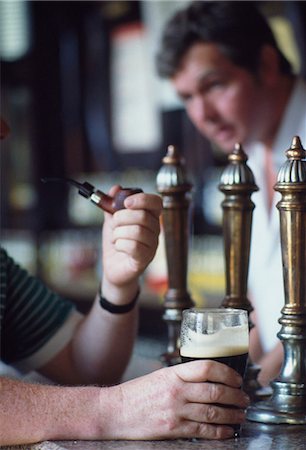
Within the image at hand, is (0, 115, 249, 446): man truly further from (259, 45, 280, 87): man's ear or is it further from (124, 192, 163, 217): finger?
(259, 45, 280, 87): man's ear

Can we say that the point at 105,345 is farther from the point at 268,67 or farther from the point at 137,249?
the point at 268,67

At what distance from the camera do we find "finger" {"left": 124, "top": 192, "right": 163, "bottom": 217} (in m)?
1.54

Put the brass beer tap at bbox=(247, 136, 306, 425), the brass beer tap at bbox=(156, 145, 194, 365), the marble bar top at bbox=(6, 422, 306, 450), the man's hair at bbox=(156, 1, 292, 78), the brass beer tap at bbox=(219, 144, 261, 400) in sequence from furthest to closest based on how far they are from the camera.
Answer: the man's hair at bbox=(156, 1, 292, 78)
the brass beer tap at bbox=(156, 145, 194, 365)
the brass beer tap at bbox=(219, 144, 261, 400)
the brass beer tap at bbox=(247, 136, 306, 425)
the marble bar top at bbox=(6, 422, 306, 450)

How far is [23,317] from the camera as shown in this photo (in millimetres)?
1943

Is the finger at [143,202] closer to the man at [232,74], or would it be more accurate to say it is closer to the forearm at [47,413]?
the forearm at [47,413]

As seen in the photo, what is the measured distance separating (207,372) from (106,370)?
66cm

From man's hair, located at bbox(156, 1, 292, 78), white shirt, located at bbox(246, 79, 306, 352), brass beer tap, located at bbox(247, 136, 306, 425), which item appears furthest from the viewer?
man's hair, located at bbox(156, 1, 292, 78)

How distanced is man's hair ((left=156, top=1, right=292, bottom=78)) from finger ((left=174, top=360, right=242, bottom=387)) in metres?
1.56

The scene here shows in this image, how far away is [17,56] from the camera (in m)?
5.73

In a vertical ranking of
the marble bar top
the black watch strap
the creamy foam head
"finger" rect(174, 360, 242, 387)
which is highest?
the black watch strap

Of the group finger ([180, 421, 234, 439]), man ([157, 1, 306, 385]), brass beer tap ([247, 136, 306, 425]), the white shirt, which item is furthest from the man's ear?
finger ([180, 421, 234, 439])

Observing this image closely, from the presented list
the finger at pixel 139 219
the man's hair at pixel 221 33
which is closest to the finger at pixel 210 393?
the finger at pixel 139 219

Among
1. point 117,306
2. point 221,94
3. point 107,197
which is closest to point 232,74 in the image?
point 221,94

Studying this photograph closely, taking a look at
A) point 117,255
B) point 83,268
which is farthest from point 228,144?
point 83,268
